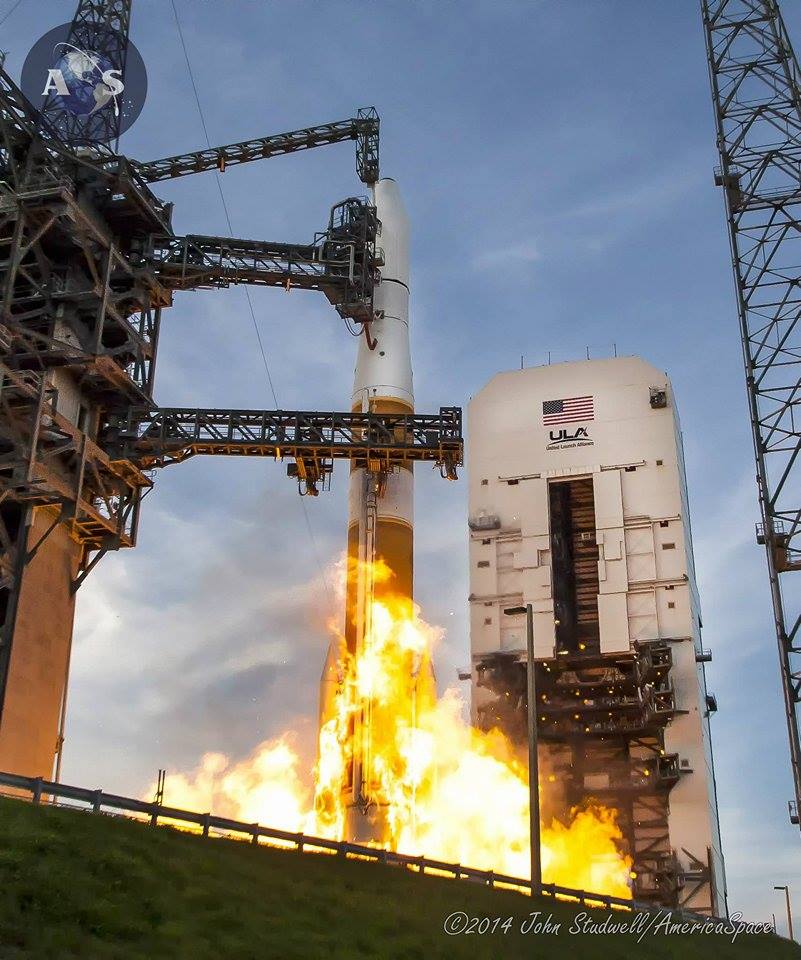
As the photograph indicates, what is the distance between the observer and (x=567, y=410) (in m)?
68.6

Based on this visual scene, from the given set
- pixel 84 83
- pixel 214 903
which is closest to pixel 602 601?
pixel 84 83

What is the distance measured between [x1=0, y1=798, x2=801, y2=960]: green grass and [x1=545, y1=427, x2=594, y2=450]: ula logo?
130 ft

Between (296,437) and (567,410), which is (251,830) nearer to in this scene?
(296,437)

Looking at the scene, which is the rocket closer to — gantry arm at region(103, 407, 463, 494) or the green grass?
gantry arm at region(103, 407, 463, 494)

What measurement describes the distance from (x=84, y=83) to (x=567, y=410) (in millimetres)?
31132

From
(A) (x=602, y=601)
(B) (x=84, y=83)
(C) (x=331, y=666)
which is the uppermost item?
(B) (x=84, y=83)

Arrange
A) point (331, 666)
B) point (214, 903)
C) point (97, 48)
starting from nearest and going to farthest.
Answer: point (214, 903) → point (331, 666) → point (97, 48)

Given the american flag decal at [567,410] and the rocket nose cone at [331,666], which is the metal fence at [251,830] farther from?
the american flag decal at [567,410]

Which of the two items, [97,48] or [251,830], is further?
[97,48]

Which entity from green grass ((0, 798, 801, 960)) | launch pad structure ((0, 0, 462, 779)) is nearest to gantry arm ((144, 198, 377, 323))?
launch pad structure ((0, 0, 462, 779))

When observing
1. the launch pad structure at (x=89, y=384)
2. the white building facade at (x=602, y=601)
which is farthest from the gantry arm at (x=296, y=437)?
the white building facade at (x=602, y=601)

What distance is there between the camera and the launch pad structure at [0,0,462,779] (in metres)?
44.9

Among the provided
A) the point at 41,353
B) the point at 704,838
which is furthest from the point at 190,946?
the point at 704,838

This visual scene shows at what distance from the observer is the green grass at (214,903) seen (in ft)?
65.3
